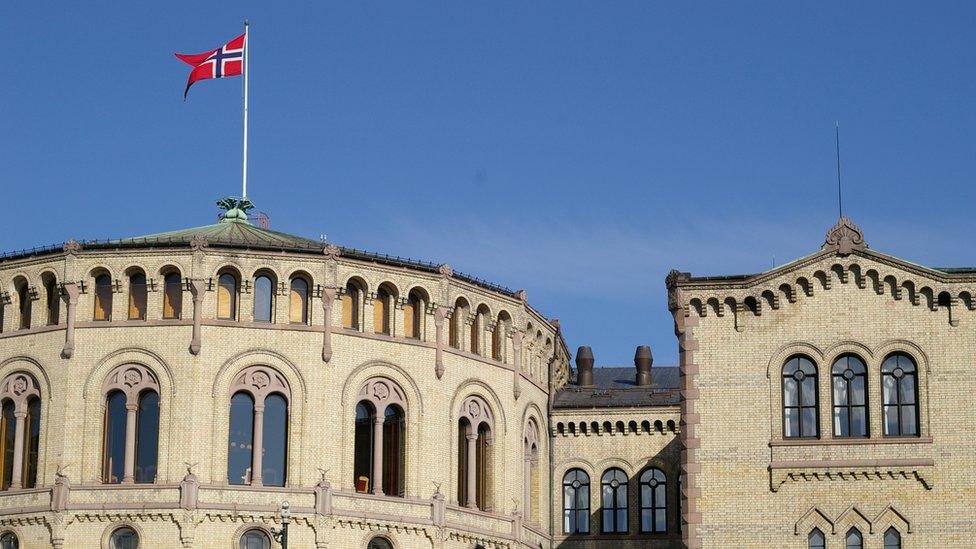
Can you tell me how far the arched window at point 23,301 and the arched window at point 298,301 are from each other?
997 centimetres

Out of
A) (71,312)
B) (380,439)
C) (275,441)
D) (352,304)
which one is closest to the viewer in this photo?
(275,441)

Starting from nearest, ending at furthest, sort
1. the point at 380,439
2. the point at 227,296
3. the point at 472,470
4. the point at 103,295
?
the point at 227,296 < the point at 103,295 < the point at 380,439 < the point at 472,470

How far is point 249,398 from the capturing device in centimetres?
7512

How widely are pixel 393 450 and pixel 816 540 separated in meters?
17.6

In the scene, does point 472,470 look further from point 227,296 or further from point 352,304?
point 227,296

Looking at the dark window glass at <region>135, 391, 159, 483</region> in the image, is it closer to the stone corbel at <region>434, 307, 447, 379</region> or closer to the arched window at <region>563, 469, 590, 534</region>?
the stone corbel at <region>434, 307, 447, 379</region>

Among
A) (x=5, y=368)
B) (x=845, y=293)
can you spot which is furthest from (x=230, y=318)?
(x=845, y=293)

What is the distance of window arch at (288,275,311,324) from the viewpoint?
75938mm

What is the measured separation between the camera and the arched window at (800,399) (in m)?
Answer: 67.8

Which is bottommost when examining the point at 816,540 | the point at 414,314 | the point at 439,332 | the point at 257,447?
the point at 816,540

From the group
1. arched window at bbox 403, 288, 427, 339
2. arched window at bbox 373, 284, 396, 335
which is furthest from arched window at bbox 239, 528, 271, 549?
arched window at bbox 403, 288, 427, 339

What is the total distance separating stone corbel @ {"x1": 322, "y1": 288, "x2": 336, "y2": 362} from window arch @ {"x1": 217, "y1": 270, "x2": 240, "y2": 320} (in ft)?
10.6

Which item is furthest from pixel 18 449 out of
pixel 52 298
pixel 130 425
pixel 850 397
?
pixel 850 397

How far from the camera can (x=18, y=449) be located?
Answer: 75.9m
